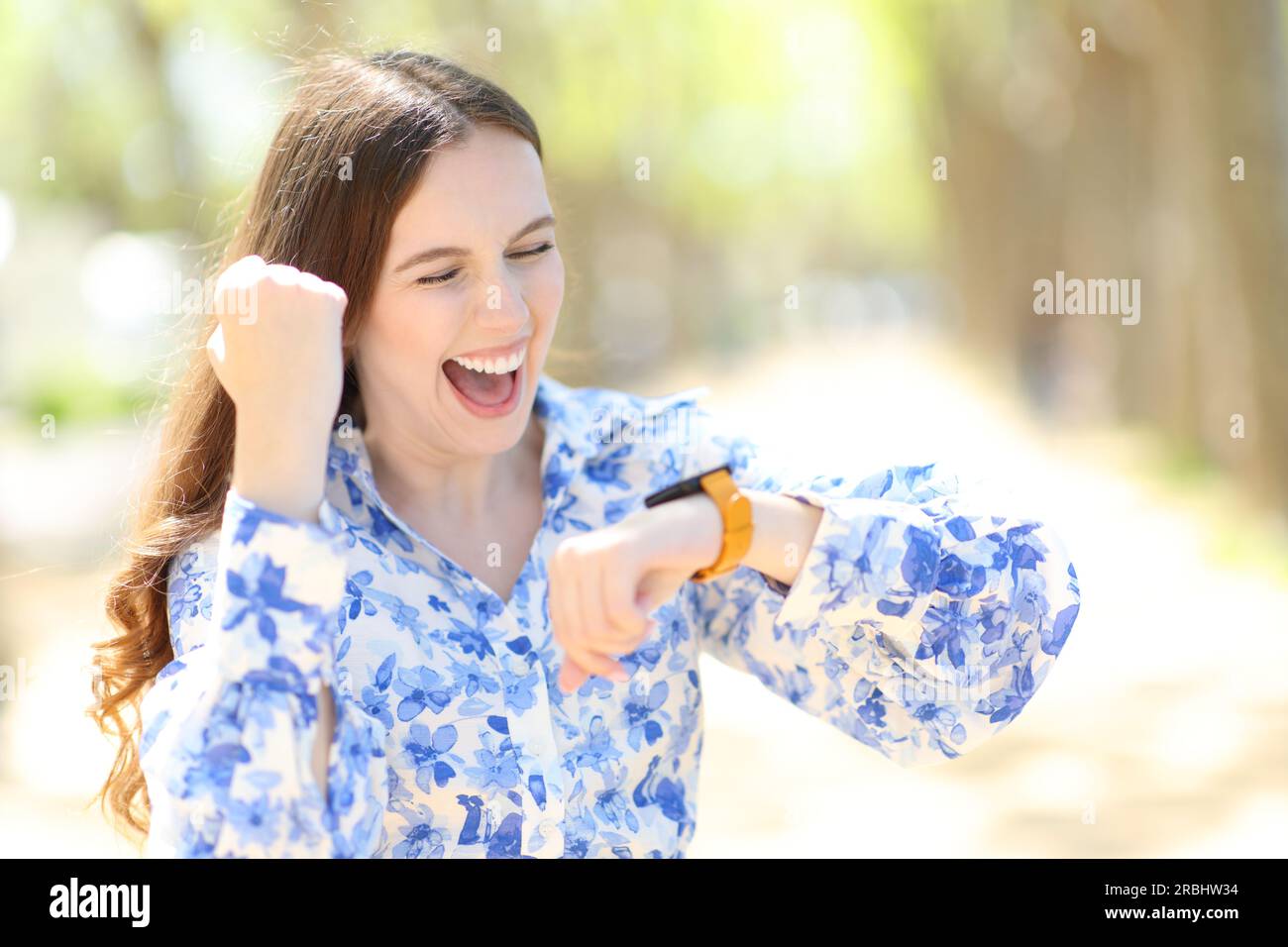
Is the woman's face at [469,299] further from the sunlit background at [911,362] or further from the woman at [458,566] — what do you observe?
the sunlit background at [911,362]

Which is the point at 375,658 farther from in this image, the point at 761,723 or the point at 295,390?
the point at 761,723

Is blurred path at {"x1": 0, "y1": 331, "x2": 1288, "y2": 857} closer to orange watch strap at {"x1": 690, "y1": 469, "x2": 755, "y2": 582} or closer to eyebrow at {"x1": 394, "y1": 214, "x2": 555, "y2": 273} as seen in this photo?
orange watch strap at {"x1": 690, "y1": 469, "x2": 755, "y2": 582}

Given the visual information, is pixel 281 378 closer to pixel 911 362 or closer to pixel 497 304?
pixel 497 304

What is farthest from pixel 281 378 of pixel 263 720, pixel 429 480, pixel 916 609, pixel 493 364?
pixel 916 609

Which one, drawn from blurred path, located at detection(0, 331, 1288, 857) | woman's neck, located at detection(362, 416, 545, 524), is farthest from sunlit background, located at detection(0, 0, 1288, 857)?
woman's neck, located at detection(362, 416, 545, 524)

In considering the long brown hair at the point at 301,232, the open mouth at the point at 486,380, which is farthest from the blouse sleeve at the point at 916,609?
the long brown hair at the point at 301,232

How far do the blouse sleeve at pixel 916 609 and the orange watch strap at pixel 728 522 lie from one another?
117mm

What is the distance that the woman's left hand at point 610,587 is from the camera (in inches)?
68.4

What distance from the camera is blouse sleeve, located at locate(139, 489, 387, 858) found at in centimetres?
179

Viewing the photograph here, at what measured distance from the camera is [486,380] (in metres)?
2.46

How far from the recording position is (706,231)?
146 ft

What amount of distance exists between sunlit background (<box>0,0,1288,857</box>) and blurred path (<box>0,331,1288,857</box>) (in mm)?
26
